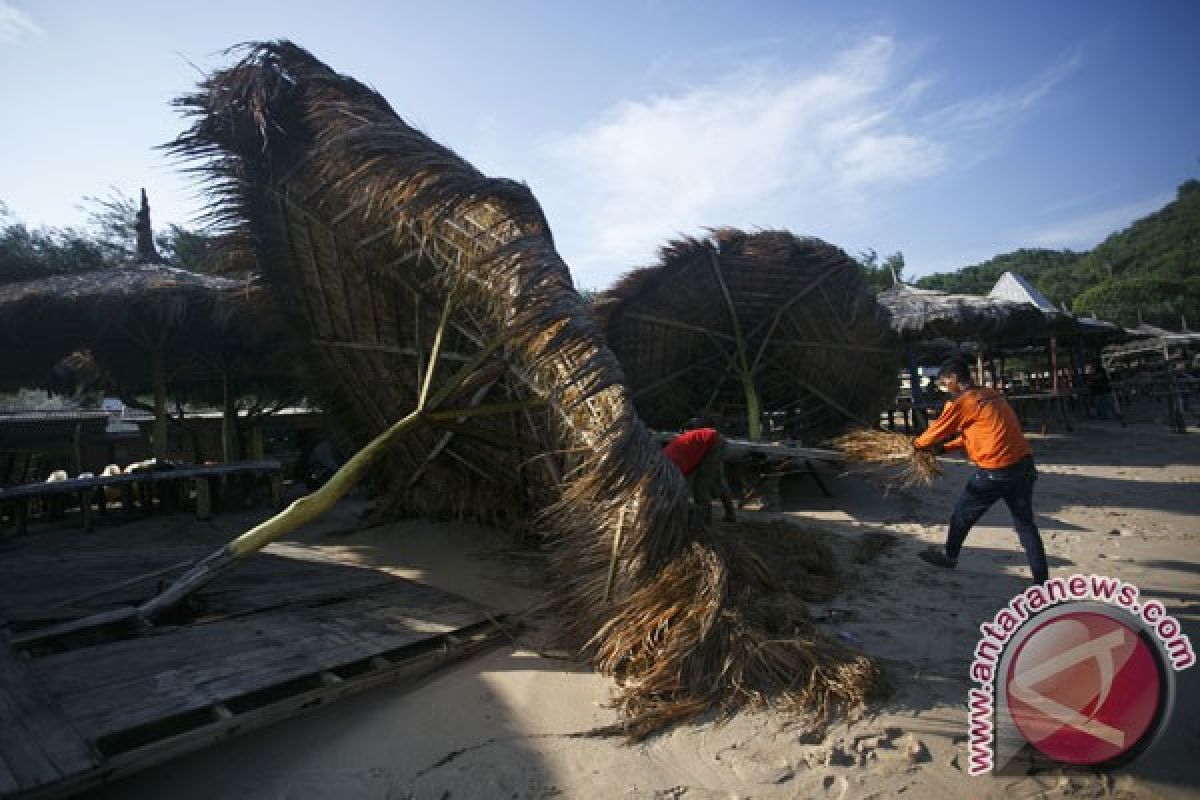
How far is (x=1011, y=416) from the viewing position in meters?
3.72

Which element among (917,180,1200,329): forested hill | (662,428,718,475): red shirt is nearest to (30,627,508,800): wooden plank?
(662,428,718,475): red shirt

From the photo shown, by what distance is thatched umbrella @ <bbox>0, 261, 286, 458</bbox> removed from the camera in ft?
22.4

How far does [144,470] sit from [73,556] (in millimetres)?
3040

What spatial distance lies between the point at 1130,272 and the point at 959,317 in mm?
49832

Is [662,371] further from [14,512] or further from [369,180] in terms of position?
[14,512]

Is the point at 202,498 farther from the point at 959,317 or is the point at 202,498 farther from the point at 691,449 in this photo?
the point at 959,317

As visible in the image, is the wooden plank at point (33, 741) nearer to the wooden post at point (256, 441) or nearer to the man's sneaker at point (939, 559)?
the man's sneaker at point (939, 559)

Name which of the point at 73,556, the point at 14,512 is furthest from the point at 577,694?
the point at 14,512

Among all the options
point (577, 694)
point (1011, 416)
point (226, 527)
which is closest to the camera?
point (577, 694)

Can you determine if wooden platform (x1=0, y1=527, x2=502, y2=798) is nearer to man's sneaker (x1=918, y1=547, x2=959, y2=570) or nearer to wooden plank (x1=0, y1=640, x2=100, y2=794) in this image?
wooden plank (x1=0, y1=640, x2=100, y2=794)

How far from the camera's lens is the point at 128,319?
738cm

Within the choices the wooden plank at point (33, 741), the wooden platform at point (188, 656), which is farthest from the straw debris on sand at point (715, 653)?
the wooden plank at point (33, 741)

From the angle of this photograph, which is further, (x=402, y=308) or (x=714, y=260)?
(x=714, y=260)

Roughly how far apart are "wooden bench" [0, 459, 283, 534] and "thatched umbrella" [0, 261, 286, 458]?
0.95 metres
